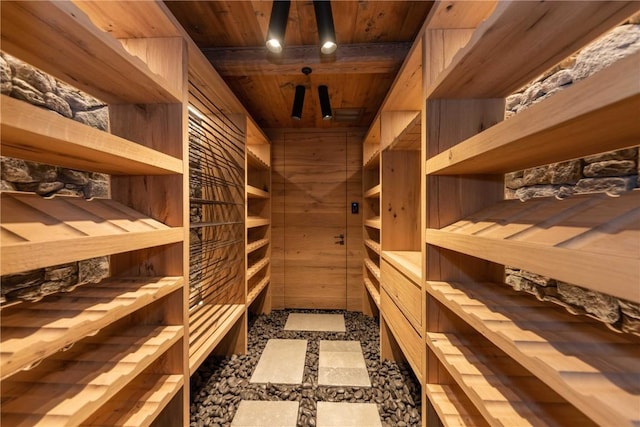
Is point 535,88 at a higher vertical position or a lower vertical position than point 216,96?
lower

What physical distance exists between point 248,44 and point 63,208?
150 cm

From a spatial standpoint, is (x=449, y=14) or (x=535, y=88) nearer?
(x=449, y=14)

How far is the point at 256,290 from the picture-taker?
2756mm

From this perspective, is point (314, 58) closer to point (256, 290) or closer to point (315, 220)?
point (315, 220)

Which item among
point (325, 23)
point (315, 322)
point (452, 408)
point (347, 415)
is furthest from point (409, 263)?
point (315, 322)

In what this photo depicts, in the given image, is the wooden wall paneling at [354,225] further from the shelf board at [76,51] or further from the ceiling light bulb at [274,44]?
the shelf board at [76,51]

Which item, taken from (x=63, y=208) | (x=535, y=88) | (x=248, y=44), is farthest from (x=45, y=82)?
(x=535, y=88)

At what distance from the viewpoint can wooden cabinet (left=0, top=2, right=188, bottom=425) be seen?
71cm

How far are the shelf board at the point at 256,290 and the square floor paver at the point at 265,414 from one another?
2.63 feet

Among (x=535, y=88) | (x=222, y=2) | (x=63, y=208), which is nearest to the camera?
(x=63, y=208)

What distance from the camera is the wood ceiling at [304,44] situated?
1495 millimetres

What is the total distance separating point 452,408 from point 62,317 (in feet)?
4.61

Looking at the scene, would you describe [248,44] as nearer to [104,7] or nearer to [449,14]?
[104,7]

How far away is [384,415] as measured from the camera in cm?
166
